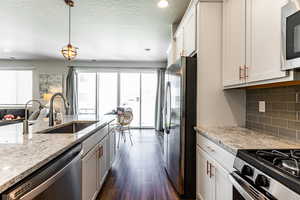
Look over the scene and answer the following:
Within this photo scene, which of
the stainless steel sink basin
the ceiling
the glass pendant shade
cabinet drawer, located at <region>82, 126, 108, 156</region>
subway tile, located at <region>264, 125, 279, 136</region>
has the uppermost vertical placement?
the ceiling

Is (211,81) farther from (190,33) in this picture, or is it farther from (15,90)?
(15,90)

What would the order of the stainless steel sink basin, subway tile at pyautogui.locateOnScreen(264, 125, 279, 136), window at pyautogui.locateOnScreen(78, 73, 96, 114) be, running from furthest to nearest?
1. window at pyautogui.locateOnScreen(78, 73, 96, 114)
2. the stainless steel sink basin
3. subway tile at pyautogui.locateOnScreen(264, 125, 279, 136)

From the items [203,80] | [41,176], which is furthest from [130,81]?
[41,176]

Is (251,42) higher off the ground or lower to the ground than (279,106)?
higher

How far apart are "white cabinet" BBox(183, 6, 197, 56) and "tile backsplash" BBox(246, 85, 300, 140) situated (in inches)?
35.4

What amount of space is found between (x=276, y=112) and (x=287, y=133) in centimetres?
22

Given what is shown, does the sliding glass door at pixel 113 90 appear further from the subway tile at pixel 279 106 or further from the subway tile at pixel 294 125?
the subway tile at pixel 294 125

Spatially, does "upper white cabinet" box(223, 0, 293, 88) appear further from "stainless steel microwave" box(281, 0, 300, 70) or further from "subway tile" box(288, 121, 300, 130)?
"subway tile" box(288, 121, 300, 130)

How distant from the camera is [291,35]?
3.80 ft

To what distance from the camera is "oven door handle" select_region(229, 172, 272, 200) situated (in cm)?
96

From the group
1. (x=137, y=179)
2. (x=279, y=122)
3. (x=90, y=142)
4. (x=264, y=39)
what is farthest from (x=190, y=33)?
(x=137, y=179)

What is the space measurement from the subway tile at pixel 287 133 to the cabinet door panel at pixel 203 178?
2.19 feet

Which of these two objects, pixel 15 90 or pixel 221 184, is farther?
pixel 15 90

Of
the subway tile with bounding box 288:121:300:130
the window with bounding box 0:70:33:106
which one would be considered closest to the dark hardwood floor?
the subway tile with bounding box 288:121:300:130
